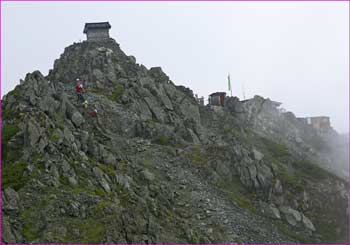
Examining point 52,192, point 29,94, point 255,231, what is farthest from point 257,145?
point 52,192

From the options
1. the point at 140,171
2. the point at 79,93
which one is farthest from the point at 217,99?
the point at 140,171

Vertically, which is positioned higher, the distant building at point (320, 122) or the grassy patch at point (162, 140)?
the distant building at point (320, 122)

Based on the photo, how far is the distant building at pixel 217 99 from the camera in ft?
351

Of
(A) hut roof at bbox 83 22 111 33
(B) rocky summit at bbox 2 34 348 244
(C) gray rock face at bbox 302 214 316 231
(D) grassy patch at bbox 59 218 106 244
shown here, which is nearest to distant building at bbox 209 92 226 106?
(B) rocky summit at bbox 2 34 348 244

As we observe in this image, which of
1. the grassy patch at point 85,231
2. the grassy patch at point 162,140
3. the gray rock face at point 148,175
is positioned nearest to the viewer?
the grassy patch at point 85,231

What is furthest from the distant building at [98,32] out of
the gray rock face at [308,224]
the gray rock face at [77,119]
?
the gray rock face at [308,224]

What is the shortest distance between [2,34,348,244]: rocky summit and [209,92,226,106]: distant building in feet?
37.3

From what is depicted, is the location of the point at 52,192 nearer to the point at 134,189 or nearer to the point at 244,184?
the point at 134,189

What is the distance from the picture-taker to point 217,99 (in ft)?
352

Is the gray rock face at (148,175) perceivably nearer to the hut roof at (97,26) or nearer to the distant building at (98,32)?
the distant building at (98,32)

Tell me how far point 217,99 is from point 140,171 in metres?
48.0

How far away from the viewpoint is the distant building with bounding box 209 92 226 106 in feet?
351

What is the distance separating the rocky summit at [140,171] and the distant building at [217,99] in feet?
37.3

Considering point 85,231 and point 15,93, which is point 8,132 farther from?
point 85,231
